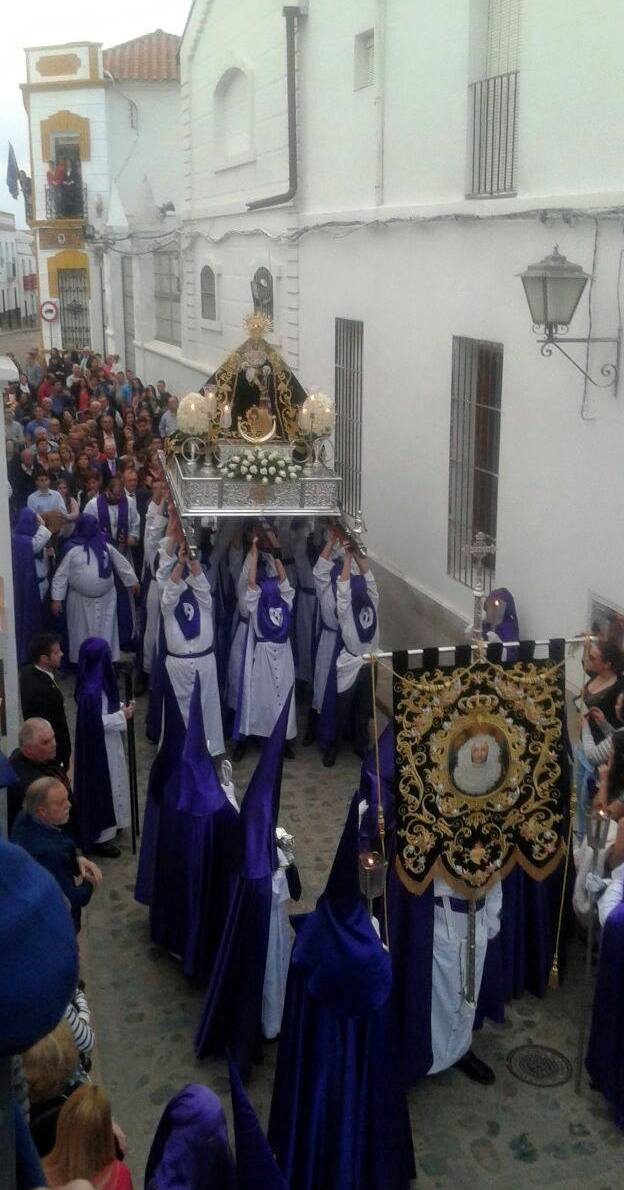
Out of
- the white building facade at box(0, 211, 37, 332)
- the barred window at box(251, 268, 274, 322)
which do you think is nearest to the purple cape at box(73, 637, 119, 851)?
the barred window at box(251, 268, 274, 322)

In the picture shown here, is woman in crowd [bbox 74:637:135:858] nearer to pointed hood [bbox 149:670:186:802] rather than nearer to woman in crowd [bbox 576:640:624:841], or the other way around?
pointed hood [bbox 149:670:186:802]

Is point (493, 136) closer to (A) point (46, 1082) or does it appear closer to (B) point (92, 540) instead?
(B) point (92, 540)

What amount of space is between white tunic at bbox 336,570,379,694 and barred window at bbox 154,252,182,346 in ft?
48.3

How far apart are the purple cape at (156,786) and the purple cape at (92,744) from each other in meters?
0.67

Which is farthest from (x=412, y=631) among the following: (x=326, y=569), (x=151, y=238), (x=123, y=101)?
(x=123, y=101)

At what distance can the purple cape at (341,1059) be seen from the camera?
3.90 metres

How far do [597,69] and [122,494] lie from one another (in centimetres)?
594

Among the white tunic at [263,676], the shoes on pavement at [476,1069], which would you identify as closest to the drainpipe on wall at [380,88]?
the white tunic at [263,676]

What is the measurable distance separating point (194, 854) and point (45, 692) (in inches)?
65.9

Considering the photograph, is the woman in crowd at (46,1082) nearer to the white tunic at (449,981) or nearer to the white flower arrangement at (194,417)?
the white tunic at (449,981)

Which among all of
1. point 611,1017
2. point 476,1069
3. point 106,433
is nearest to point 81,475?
point 106,433

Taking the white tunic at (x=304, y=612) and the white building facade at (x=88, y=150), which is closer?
the white tunic at (x=304, y=612)

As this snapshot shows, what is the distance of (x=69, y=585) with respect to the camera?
31.5ft

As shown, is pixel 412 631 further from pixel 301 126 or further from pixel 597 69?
pixel 301 126
